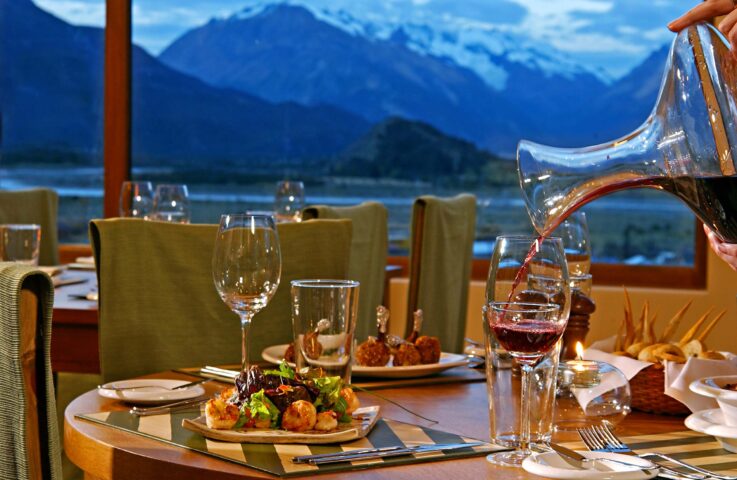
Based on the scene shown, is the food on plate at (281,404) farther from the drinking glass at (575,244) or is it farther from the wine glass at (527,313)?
the drinking glass at (575,244)

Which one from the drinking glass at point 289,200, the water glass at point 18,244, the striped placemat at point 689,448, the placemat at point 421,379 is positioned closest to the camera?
the striped placemat at point 689,448

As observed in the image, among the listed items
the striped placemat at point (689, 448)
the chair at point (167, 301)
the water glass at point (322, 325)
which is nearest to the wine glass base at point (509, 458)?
the striped placemat at point (689, 448)

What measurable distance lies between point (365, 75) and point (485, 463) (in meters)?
3.75

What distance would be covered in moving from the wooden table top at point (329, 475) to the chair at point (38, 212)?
2.59m

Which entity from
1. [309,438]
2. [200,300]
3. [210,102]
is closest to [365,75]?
[210,102]

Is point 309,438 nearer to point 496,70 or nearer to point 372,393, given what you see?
point 372,393

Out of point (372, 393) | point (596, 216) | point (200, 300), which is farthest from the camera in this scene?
point (596, 216)

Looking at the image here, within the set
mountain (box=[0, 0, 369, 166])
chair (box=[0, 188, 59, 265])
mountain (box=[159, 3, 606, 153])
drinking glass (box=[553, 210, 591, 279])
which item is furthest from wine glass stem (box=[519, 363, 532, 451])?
mountain (box=[0, 0, 369, 166])

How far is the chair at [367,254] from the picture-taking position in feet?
9.69

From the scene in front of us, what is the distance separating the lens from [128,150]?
459 centimetres

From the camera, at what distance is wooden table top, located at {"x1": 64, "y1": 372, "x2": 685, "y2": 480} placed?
105 centimetres

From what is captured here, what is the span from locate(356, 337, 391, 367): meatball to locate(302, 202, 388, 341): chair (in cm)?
124

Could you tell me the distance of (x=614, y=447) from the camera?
117 cm

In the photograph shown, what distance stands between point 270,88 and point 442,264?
1.83m
